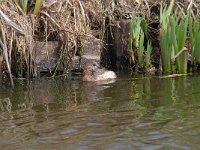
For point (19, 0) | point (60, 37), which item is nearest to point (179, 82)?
point (60, 37)

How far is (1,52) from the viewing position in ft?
25.9

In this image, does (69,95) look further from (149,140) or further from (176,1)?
(176,1)

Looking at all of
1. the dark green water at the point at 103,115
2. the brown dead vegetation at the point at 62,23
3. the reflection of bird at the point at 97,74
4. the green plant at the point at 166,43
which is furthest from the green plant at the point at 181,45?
the brown dead vegetation at the point at 62,23

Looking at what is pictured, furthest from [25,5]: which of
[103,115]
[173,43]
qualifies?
[103,115]

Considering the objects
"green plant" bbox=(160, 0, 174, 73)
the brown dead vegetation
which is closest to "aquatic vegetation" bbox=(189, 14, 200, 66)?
"green plant" bbox=(160, 0, 174, 73)

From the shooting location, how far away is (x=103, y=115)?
518cm

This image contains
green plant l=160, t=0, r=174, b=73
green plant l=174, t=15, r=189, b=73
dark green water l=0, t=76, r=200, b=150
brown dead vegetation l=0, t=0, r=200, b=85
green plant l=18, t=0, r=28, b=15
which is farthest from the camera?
green plant l=18, t=0, r=28, b=15

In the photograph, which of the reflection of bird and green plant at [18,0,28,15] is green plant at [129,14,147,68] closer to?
the reflection of bird

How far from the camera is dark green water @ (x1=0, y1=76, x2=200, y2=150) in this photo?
4164mm

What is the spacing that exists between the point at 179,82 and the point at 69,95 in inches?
68.7

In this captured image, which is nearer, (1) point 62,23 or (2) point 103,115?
(2) point 103,115

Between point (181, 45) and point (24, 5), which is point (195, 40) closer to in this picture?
point (181, 45)

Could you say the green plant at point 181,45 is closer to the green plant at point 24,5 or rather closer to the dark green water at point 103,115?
the dark green water at point 103,115

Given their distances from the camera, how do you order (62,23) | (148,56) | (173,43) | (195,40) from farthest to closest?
1. (62,23)
2. (148,56)
3. (195,40)
4. (173,43)
